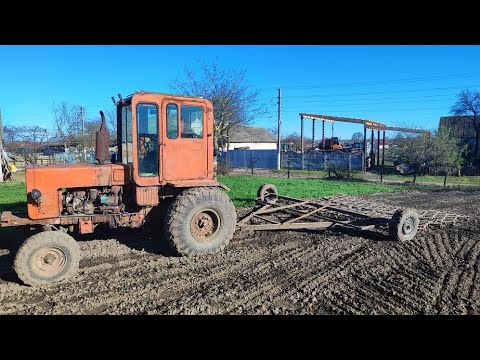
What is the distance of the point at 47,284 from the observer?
480 centimetres

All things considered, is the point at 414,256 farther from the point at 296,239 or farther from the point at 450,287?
the point at 296,239

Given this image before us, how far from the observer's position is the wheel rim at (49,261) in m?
4.82

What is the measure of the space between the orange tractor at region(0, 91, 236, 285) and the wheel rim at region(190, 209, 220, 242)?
0.02 m

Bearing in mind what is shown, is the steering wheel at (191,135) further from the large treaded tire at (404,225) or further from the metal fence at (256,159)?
the metal fence at (256,159)

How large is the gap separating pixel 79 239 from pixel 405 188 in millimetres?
14787

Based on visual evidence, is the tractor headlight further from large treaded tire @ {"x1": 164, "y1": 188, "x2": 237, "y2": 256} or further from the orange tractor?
large treaded tire @ {"x1": 164, "y1": 188, "x2": 237, "y2": 256}

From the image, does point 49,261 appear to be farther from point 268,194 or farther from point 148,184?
point 268,194

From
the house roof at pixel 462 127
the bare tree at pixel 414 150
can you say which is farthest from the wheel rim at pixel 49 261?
the house roof at pixel 462 127

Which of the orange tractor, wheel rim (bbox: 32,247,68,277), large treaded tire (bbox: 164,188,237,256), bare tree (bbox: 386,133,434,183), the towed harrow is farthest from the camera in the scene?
bare tree (bbox: 386,133,434,183)

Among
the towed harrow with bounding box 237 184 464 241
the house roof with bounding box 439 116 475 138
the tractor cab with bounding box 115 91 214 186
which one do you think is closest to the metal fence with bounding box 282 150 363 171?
the house roof with bounding box 439 116 475 138

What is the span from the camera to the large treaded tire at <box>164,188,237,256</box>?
584 centimetres

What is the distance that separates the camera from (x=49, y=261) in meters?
4.89

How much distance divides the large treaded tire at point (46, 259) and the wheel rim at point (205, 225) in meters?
1.90
